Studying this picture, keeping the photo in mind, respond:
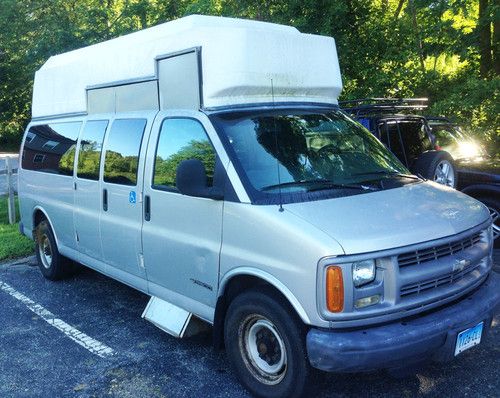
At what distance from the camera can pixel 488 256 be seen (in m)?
3.79

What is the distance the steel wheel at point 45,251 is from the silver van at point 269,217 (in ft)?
4.60

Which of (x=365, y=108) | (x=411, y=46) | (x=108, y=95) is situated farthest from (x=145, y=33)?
(x=411, y=46)

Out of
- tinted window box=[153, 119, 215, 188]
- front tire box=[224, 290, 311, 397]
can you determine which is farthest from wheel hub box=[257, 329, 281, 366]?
tinted window box=[153, 119, 215, 188]

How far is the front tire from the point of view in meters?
3.20

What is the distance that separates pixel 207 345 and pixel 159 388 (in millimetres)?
789

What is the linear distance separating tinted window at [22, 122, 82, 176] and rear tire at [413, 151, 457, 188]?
151 inches

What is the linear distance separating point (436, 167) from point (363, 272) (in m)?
3.33

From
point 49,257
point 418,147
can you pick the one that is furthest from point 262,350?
point 418,147

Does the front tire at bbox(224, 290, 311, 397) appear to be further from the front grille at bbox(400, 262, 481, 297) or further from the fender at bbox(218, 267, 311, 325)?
the front grille at bbox(400, 262, 481, 297)

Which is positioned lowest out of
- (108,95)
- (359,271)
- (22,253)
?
(22,253)

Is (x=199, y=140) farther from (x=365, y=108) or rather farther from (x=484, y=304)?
(x=365, y=108)

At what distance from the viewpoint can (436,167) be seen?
591 cm

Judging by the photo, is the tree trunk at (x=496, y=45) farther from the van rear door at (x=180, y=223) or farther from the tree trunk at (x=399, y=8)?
the van rear door at (x=180, y=223)

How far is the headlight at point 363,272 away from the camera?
2.99 m
